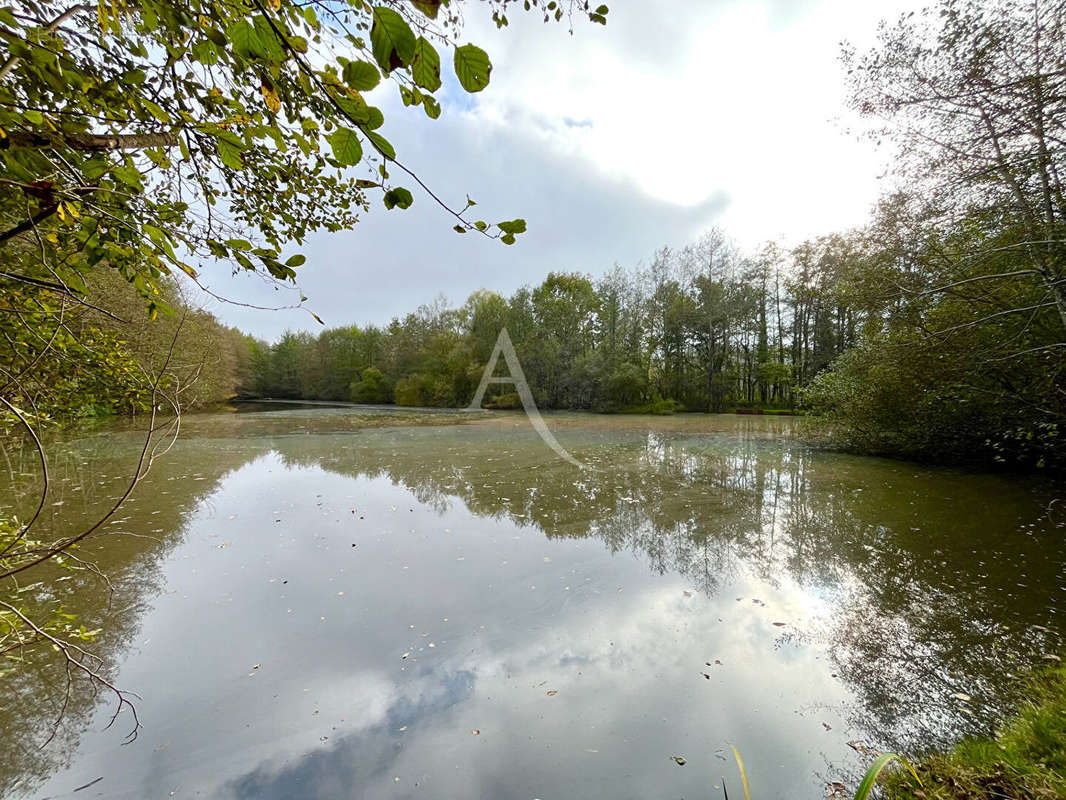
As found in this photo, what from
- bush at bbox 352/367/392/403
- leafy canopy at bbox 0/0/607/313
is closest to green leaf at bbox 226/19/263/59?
leafy canopy at bbox 0/0/607/313

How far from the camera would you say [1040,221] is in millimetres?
5617

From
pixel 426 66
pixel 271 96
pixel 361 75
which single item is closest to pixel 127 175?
pixel 271 96

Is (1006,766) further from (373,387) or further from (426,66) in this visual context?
(373,387)

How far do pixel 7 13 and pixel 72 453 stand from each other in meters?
16.5

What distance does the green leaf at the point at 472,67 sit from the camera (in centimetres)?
77

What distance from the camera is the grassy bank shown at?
1.94 meters

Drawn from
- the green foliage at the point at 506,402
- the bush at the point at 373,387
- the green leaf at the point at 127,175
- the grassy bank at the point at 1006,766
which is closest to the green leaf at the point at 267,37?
the green leaf at the point at 127,175

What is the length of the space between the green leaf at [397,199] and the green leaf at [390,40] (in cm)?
34

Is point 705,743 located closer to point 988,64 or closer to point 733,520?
point 733,520

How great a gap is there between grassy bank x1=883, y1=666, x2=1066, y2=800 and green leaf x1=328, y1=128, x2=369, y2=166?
3228 mm

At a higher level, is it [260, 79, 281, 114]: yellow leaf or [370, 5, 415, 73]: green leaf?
[260, 79, 281, 114]: yellow leaf

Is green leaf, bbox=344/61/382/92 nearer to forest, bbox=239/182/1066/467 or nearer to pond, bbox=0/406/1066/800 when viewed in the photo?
pond, bbox=0/406/1066/800

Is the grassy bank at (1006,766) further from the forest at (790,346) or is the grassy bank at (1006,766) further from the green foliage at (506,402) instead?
the green foliage at (506,402)

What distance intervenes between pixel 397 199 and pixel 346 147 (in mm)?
150
